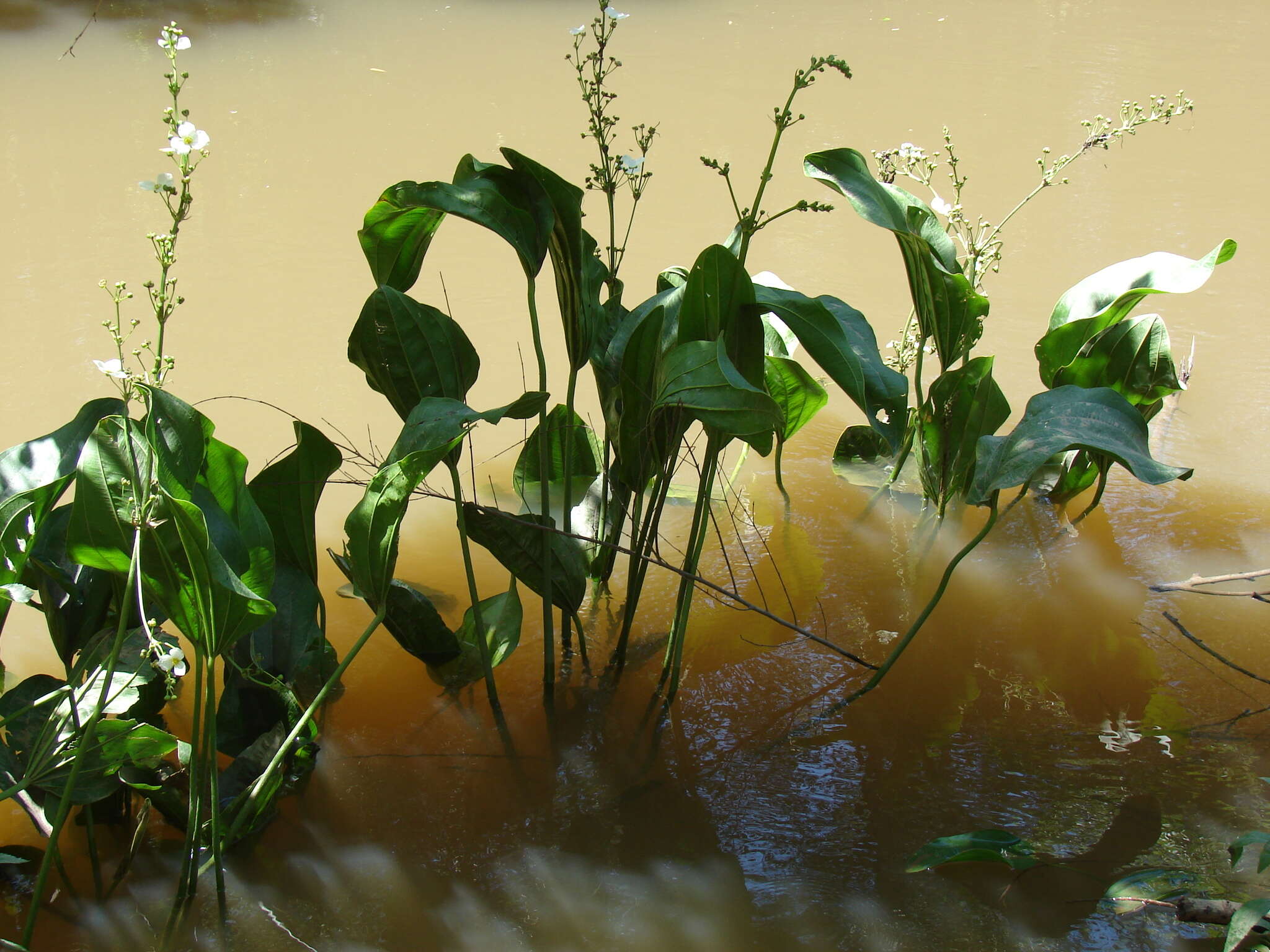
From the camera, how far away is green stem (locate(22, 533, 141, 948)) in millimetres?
895

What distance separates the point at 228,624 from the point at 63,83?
3.85 m

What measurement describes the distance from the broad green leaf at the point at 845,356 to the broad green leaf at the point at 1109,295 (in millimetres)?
498

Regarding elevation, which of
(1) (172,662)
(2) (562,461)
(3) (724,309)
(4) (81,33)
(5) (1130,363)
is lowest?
(1) (172,662)

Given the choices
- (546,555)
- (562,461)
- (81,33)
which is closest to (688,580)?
(546,555)

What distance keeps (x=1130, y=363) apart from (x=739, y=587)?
2.26 ft

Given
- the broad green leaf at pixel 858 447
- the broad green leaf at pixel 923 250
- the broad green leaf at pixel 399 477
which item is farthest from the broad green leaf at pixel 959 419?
the broad green leaf at pixel 399 477

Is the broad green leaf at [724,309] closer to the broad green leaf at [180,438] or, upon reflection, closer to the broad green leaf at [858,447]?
the broad green leaf at [180,438]

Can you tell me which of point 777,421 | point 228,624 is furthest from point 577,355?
point 228,624

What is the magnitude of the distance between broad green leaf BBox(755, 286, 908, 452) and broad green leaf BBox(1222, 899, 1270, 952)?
1.87 ft

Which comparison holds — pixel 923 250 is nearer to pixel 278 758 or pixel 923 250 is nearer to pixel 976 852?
pixel 976 852

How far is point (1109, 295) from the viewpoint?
168cm

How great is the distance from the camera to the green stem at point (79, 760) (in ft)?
2.93

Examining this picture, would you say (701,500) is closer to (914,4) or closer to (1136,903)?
(1136,903)

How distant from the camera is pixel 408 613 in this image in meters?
1.31
